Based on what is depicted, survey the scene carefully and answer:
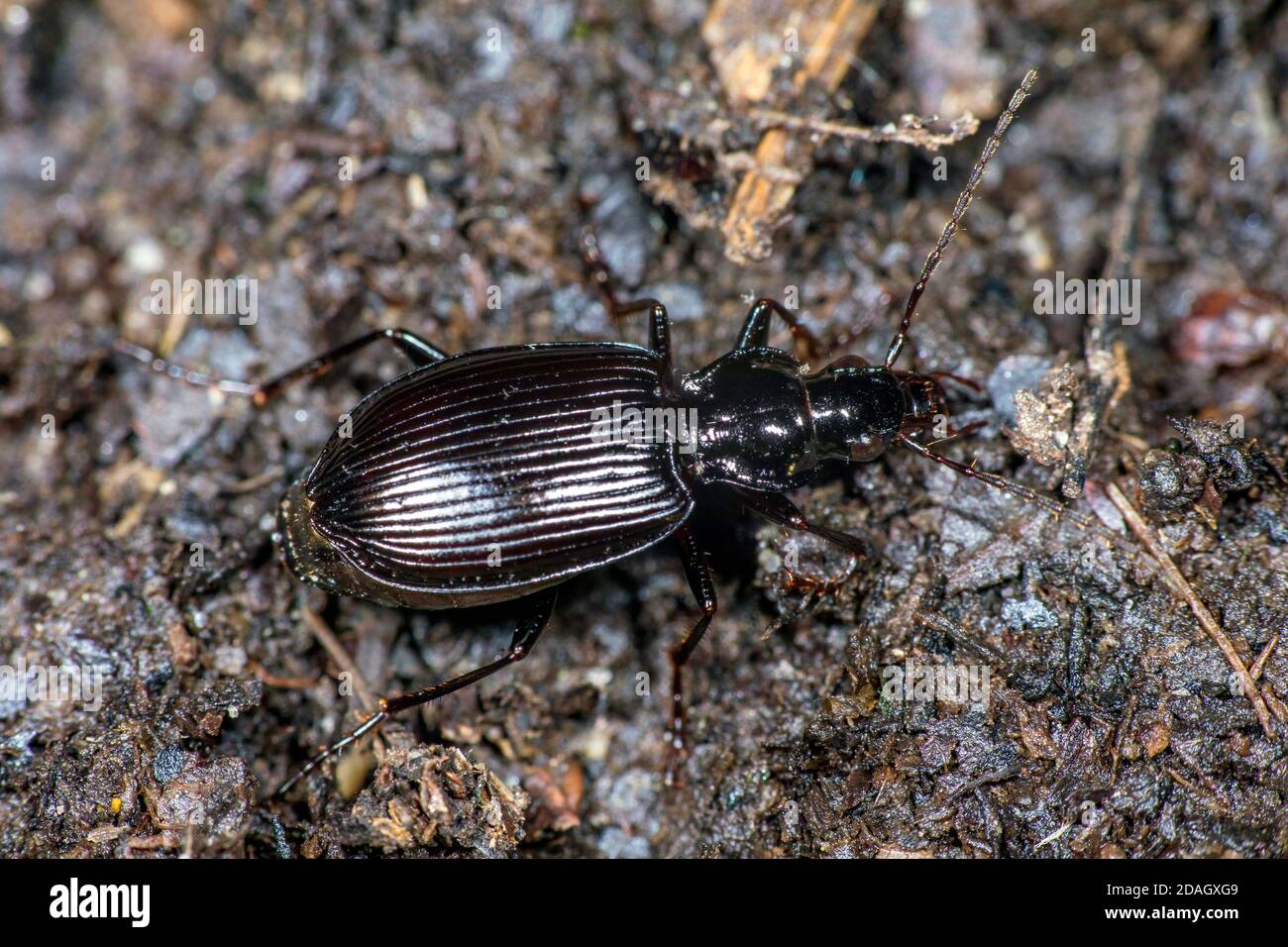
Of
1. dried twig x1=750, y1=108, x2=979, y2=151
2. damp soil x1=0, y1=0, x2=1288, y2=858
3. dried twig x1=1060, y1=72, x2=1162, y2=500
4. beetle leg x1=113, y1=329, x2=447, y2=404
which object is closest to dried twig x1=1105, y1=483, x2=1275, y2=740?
damp soil x1=0, y1=0, x2=1288, y2=858

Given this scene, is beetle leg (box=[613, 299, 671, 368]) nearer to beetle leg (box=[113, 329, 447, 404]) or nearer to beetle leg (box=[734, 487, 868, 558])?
beetle leg (box=[734, 487, 868, 558])

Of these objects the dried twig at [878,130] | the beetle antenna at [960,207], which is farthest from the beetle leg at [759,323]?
the dried twig at [878,130]

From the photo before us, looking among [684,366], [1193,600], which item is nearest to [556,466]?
[684,366]

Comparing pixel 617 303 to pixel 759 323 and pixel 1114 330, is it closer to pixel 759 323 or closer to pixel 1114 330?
pixel 759 323

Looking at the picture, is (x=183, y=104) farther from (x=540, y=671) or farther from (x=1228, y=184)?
(x=1228, y=184)

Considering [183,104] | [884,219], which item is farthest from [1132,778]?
[183,104]

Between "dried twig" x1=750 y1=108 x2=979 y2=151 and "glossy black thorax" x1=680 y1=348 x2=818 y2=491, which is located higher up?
"dried twig" x1=750 y1=108 x2=979 y2=151
